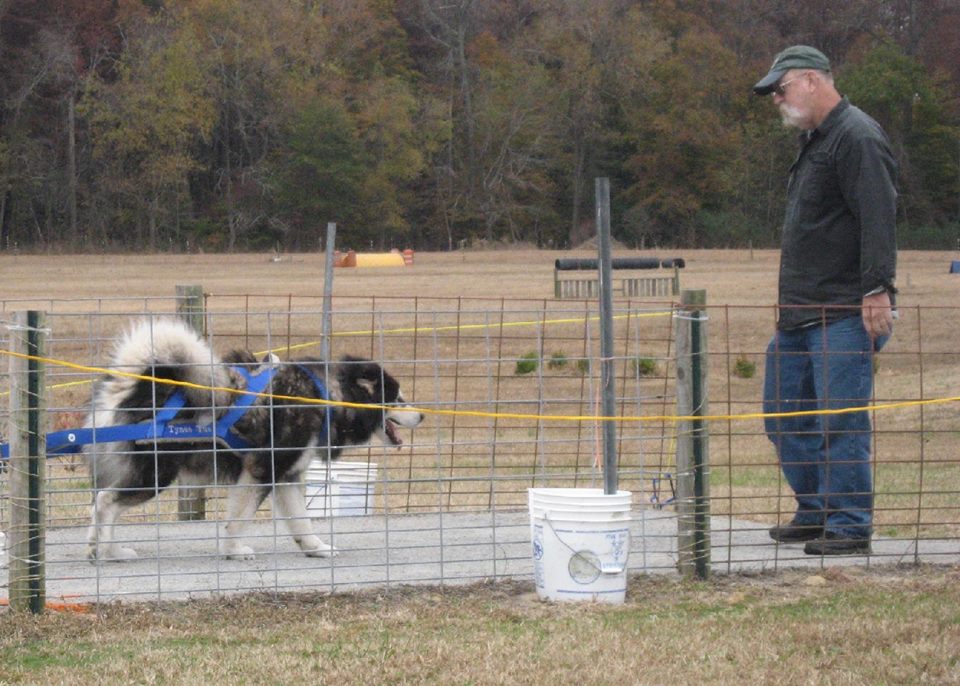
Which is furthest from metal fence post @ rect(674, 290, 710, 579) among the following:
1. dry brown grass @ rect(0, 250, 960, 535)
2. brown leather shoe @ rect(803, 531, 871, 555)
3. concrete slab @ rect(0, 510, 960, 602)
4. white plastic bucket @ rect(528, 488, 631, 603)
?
brown leather shoe @ rect(803, 531, 871, 555)

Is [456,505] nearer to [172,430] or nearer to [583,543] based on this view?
[172,430]

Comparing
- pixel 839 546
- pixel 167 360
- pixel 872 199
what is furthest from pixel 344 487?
pixel 872 199

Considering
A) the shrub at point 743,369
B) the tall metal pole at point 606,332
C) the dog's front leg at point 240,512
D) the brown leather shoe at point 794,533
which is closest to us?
the tall metal pole at point 606,332

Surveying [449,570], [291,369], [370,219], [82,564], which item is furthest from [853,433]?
[370,219]

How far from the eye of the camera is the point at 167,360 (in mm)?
6332

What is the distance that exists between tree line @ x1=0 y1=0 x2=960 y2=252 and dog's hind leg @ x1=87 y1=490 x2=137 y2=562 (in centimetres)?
4452

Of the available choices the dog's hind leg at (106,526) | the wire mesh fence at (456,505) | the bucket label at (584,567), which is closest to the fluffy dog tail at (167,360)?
the wire mesh fence at (456,505)

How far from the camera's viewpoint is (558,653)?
4.71 meters

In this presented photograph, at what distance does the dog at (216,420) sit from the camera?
6.34 meters

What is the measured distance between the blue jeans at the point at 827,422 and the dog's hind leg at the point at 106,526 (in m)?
3.16

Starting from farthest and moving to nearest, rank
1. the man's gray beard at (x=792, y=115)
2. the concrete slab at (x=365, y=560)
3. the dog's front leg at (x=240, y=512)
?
the dog's front leg at (x=240, y=512) → the man's gray beard at (x=792, y=115) → the concrete slab at (x=365, y=560)

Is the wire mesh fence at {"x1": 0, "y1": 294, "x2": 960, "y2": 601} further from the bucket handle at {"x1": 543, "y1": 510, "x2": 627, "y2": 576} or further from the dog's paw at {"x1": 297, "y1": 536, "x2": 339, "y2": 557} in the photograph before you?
the bucket handle at {"x1": 543, "y1": 510, "x2": 627, "y2": 576}

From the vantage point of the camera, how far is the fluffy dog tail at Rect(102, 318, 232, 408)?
6.30m

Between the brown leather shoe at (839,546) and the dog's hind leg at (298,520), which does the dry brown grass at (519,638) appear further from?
the dog's hind leg at (298,520)
